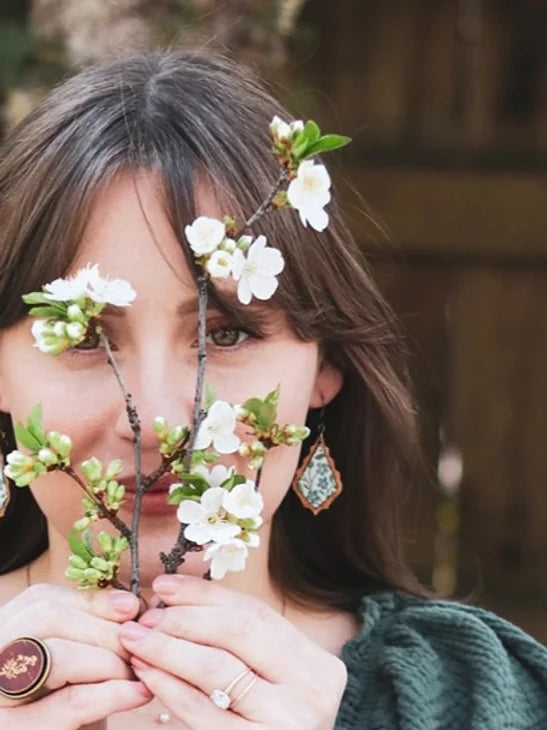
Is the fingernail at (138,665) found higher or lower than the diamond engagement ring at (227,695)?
higher

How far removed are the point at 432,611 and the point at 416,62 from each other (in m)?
2.58

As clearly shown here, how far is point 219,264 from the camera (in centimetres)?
137

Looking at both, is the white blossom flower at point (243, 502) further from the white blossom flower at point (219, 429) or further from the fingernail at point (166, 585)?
the fingernail at point (166, 585)

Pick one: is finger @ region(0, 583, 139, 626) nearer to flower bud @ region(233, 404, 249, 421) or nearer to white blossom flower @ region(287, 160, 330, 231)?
flower bud @ region(233, 404, 249, 421)

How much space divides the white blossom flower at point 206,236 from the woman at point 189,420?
8.1 inches

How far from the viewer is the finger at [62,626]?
1465 mm

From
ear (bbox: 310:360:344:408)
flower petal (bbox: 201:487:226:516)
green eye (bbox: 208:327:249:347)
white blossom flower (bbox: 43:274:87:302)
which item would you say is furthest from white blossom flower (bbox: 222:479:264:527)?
ear (bbox: 310:360:344:408)

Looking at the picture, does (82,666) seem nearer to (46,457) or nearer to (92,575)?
(92,575)

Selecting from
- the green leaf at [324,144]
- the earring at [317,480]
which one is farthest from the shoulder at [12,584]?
the green leaf at [324,144]

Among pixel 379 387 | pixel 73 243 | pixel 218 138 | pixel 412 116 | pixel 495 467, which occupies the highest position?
pixel 412 116

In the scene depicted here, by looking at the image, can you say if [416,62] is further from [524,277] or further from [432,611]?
[432,611]

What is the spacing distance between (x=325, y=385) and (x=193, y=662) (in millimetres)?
522

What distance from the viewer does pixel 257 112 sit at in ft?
5.87

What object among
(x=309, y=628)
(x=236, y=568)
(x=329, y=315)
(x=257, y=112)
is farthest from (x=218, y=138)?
(x=309, y=628)
